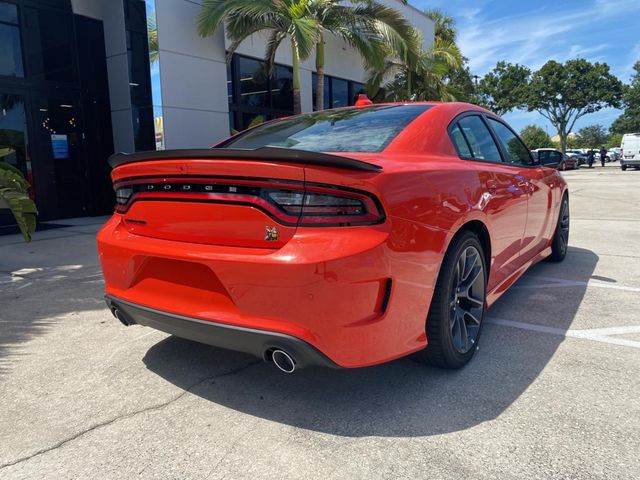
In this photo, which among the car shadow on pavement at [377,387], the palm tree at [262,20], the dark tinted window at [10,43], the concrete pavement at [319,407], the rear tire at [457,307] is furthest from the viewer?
the palm tree at [262,20]

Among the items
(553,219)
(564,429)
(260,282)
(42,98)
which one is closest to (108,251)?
(260,282)

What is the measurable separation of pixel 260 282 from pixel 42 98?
381 inches

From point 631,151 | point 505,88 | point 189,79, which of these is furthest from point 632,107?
point 189,79

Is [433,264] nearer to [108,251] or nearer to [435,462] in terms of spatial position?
[435,462]

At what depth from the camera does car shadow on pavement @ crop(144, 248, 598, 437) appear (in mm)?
2281

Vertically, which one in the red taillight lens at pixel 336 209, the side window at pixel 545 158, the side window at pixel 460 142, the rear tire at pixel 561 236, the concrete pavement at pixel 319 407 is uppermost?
the side window at pixel 460 142

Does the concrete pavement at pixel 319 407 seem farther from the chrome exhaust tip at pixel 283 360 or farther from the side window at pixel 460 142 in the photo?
the side window at pixel 460 142

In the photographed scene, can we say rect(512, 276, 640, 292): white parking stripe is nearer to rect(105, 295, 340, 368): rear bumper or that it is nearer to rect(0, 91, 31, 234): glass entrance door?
rect(105, 295, 340, 368): rear bumper

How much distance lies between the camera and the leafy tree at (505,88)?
4238 centimetres

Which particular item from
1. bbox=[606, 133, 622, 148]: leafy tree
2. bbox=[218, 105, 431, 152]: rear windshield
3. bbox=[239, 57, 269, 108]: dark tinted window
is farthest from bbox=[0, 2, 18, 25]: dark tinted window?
bbox=[606, 133, 622, 148]: leafy tree

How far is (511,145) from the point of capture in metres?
4.07

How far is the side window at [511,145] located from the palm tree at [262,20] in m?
7.01

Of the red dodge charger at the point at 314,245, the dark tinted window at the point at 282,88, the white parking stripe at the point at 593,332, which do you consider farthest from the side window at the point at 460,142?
the dark tinted window at the point at 282,88

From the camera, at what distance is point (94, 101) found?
35.2ft
